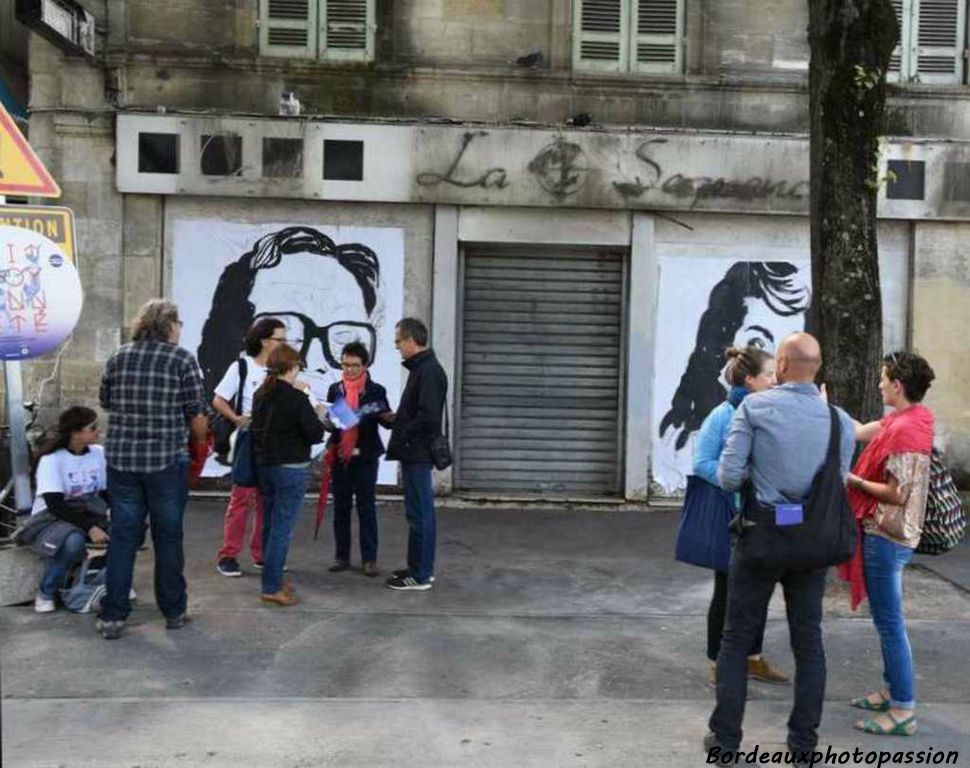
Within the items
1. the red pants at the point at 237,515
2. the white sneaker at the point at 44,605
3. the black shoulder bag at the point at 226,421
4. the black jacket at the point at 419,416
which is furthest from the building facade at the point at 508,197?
the white sneaker at the point at 44,605

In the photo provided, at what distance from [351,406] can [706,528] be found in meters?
3.03

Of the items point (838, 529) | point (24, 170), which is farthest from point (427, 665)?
point (24, 170)

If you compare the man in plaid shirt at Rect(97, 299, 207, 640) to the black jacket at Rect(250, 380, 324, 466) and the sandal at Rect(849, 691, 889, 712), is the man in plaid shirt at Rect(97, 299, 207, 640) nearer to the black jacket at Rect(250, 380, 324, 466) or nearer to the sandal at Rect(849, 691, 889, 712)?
the black jacket at Rect(250, 380, 324, 466)

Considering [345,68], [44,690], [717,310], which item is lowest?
[44,690]

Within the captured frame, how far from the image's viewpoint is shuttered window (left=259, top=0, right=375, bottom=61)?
10.7 m

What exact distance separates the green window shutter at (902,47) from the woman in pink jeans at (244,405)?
689 centimetres

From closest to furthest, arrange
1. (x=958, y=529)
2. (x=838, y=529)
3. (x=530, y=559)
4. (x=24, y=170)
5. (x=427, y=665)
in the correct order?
(x=838, y=529), (x=958, y=529), (x=427, y=665), (x=24, y=170), (x=530, y=559)

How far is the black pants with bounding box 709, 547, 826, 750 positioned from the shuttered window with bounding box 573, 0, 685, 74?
7.43 m

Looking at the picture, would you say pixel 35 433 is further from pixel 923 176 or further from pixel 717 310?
pixel 923 176

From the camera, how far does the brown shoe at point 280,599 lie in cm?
688

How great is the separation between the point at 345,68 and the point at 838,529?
7686 millimetres

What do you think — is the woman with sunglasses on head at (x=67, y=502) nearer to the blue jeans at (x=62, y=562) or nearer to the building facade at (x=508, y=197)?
the blue jeans at (x=62, y=562)

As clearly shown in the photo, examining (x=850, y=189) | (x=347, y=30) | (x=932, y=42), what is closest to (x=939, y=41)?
(x=932, y=42)

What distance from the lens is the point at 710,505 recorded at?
5418 millimetres
